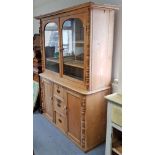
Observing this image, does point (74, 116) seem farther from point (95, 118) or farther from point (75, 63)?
point (75, 63)

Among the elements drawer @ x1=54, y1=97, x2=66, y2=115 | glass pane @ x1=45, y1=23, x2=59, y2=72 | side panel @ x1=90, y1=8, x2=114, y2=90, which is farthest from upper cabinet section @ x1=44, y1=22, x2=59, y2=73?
side panel @ x1=90, y1=8, x2=114, y2=90

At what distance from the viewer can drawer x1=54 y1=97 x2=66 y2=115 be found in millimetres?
2629

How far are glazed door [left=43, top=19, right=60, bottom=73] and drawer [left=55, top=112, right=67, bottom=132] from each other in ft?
2.35

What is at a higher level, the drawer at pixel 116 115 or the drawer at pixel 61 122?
the drawer at pixel 116 115

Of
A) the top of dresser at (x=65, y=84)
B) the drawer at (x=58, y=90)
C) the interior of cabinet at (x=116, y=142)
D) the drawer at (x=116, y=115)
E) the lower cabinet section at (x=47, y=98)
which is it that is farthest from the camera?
the lower cabinet section at (x=47, y=98)

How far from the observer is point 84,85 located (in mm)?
2225

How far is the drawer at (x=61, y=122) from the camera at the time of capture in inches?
105

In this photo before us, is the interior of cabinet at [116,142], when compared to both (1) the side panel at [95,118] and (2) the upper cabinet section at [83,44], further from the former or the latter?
(2) the upper cabinet section at [83,44]

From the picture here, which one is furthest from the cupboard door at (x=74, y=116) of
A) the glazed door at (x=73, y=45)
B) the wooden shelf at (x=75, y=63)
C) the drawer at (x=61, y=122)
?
the wooden shelf at (x=75, y=63)
